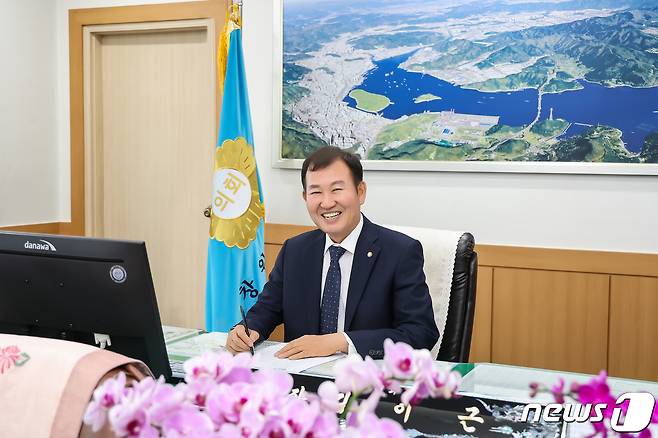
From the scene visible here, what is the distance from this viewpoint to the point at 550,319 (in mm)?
3234

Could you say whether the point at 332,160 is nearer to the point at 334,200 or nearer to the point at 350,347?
the point at 334,200

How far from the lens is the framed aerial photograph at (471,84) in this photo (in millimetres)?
3062

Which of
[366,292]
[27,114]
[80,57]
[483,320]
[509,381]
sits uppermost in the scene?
[80,57]

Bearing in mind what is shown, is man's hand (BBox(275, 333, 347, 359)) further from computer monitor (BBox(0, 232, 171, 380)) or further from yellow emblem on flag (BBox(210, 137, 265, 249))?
yellow emblem on flag (BBox(210, 137, 265, 249))

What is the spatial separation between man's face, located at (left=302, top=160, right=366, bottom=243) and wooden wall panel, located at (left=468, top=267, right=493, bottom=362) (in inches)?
55.5

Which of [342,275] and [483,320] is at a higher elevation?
[342,275]

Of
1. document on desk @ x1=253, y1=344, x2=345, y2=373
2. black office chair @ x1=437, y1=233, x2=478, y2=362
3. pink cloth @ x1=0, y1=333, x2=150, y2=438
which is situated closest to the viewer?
pink cloth @ x1=0, y1=333, x2=150, y2=438

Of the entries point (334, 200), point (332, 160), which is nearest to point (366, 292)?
point (334, 200)

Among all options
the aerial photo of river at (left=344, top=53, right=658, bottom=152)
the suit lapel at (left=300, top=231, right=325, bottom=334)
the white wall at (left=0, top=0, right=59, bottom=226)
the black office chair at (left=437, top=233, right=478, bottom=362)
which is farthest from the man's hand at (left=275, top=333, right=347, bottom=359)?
the white wall at (left=0, top=0, right=59, bottom=226)

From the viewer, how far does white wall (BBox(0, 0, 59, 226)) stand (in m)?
3.97

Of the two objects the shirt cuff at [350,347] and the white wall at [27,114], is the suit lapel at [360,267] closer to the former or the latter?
the shirt cuff at [350,347]

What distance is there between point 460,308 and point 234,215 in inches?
60.7

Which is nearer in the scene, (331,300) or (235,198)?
(331,300)

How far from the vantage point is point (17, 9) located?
400cm
